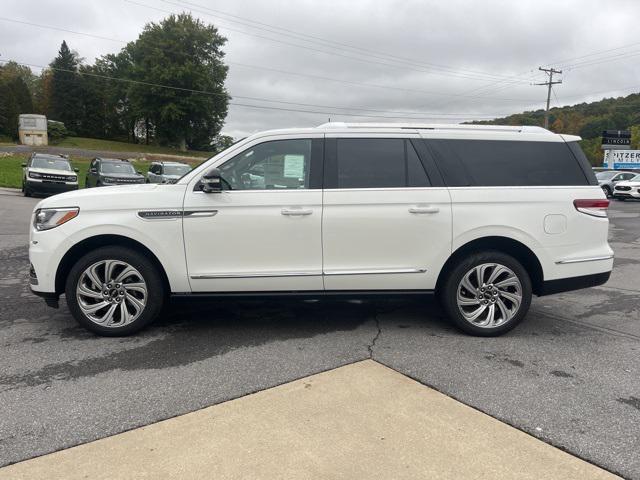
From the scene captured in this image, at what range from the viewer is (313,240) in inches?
170

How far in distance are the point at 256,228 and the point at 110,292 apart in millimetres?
1462

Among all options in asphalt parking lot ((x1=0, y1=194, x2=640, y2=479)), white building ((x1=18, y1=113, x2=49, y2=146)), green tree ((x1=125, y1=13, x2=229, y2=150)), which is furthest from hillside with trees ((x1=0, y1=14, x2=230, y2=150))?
asphalt parking lot ((x1=0, y1=194, x2=640, y2=479))

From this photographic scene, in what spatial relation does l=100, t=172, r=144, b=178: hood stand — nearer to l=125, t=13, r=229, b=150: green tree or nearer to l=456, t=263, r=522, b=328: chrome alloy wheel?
l=456, t=263, r=522, b=328: chrome alloy wheel

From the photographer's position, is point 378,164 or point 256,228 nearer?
point 256,228

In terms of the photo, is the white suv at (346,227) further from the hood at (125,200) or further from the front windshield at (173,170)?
the front windshield at (173,170)

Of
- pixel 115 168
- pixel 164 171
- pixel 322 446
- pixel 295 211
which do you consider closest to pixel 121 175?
pixel 115 168

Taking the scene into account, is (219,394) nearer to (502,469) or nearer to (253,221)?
(253,221)

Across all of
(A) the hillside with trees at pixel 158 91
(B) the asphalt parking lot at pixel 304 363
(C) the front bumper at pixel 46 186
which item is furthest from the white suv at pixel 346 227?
(A) the hillside with trees at pixel 158 91

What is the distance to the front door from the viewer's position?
14.0 feet

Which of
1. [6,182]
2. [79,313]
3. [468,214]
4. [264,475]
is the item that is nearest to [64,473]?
[264,475]

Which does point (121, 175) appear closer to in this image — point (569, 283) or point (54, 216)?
point (54, 216)

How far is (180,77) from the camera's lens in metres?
62.3

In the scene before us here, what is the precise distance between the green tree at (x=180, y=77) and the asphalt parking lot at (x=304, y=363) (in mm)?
62779

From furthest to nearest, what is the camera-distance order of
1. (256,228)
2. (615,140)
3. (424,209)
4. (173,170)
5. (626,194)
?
(615,140) < (626,194) < (173,170) < (424,209) < (256,228)
